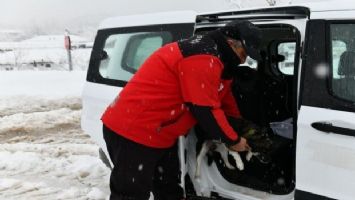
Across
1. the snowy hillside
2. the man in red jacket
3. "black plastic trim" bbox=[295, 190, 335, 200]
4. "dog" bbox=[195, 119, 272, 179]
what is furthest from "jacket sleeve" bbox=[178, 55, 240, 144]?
the snowy hillside

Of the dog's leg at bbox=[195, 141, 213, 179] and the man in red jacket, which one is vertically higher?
the man in red jacket

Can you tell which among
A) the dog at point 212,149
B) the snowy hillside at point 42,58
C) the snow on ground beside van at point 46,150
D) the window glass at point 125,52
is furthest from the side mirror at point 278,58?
the snowy hillside at point 42,58

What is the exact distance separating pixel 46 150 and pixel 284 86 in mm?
3597

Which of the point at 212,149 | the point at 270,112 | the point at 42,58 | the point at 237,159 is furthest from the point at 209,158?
the point at 42,58

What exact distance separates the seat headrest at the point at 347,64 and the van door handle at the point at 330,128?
318mm

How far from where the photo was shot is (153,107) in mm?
2828

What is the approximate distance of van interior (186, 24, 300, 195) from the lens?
10.9 feet

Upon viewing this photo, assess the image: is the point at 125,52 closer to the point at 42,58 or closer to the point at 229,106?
the point at 229,106

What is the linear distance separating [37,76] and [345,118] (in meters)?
12.3

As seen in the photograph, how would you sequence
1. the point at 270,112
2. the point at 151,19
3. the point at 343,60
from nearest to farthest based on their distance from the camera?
1. the point at 343,60
2. the point at 151,19
3. the point at 270,112

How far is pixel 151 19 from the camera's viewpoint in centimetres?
370

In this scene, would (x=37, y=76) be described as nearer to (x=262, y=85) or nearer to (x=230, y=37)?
(x=262, y=85)

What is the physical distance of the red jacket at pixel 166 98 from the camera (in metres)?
2.68

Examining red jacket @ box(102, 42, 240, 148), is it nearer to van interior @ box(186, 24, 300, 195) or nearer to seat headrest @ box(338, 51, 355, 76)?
van interior @ box(186, 24, 300, 195)
